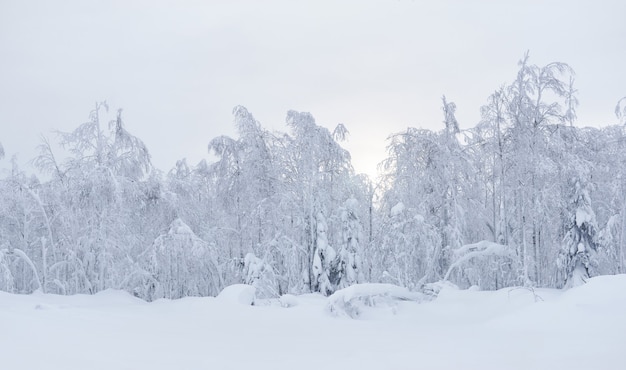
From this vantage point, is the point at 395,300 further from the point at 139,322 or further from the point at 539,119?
the point at 539,119

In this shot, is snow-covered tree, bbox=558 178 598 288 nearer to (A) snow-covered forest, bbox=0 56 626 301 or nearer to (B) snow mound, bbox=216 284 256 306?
(A) snow-covered forest, bbox=0 56 626 301

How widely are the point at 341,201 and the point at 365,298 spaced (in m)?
10.6

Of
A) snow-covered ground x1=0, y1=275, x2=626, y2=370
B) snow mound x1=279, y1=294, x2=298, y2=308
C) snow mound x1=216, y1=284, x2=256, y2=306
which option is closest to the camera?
snow-covered ground x1=0, y1=275, x2=626, y2=370

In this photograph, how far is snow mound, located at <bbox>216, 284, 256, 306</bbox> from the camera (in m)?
12.4

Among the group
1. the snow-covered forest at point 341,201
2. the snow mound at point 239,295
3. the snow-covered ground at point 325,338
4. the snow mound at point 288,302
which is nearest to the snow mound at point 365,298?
the snow-covered ground at point 325,338

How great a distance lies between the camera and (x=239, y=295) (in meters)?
12.6

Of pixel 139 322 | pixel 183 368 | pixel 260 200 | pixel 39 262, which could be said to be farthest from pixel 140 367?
pixel 39 262

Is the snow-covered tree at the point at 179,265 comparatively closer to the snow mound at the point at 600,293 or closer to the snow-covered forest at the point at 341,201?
the snow-covered forest at the point at 341,201

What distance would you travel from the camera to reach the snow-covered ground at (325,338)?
627cm

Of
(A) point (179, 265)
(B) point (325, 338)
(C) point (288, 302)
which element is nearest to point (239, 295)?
(C) point (288, 302)

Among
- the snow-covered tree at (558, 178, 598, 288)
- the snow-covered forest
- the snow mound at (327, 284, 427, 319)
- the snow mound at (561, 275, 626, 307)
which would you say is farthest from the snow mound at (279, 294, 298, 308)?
the snow-covered tree at (558, 178, 598, 288)

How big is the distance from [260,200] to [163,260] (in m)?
4.73

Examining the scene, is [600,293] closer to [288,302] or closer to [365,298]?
[365,298]

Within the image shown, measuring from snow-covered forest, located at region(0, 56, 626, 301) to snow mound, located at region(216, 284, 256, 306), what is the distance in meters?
3.87
